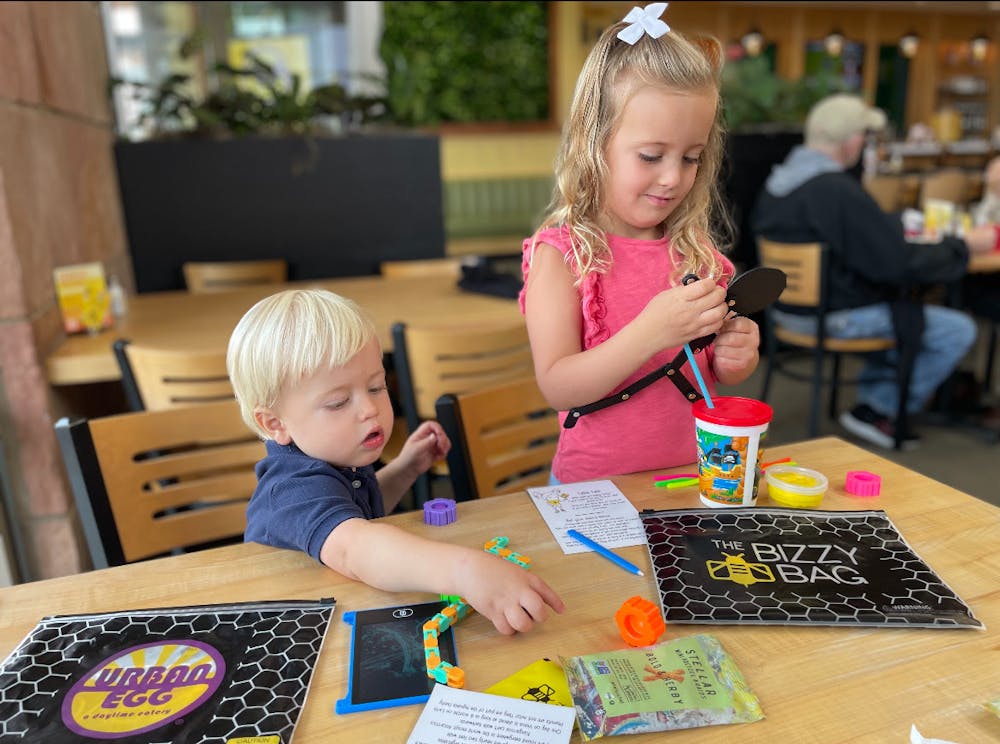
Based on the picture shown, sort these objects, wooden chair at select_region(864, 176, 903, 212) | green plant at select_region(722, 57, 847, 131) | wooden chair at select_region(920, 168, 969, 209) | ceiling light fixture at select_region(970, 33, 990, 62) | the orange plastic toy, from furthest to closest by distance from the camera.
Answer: ceiling light fixture at select_region(970, 33, 990, 62) → wooden chair at select_region(864, 176, 903, 212) → wooden chair at select_region(920, 168, 969, 209) → green plant at select_region(722, 57, 847, 131) → the orange plastic toy

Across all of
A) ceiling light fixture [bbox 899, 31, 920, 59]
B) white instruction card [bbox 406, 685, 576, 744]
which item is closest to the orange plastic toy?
white instruction card [bbox 406, 685, 576, 744]

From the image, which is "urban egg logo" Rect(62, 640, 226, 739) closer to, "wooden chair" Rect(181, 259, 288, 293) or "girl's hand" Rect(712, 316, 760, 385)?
"girl's hand" Rect(712, 316, 760, 385)

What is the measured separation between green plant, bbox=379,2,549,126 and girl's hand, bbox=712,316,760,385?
4.80 meters

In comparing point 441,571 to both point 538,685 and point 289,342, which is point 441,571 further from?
point 289,342

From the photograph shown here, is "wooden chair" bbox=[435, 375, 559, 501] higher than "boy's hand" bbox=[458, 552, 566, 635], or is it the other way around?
"boy's hand" bbox=[458, 552, 566, 635]

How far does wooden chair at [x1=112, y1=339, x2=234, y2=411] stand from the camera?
5.84 feet

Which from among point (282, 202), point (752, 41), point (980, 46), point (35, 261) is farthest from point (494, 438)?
point (980, 46)

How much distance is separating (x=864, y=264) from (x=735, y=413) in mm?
2539

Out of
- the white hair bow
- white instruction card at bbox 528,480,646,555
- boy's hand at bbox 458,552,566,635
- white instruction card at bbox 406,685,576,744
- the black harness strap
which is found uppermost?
the white hair bow

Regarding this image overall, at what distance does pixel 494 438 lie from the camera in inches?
54.5

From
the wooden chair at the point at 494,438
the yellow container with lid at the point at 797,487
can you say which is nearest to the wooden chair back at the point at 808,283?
the wooden chair at the point at 494,438

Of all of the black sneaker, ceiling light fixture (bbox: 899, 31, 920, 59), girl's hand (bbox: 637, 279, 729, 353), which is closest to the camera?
girl's hand (bbox: 637, 279, 729, 353)

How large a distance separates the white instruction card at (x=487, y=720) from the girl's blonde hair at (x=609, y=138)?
2.27 feet

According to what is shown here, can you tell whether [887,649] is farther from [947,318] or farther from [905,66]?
[905,66]
